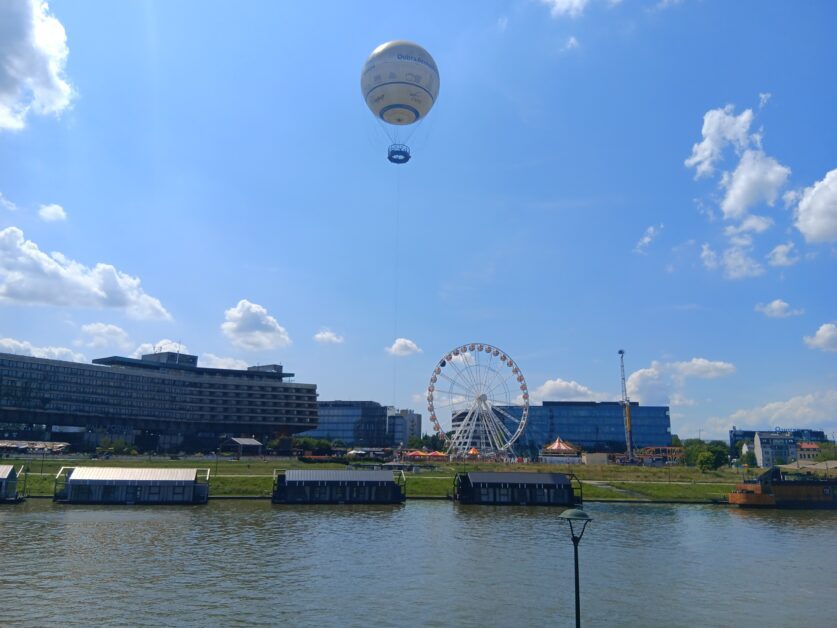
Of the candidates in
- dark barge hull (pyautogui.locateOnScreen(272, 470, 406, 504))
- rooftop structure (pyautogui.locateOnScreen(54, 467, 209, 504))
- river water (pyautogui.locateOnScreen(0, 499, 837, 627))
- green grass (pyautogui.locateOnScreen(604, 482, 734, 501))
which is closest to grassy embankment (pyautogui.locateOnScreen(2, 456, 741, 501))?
green grass (pyautogui.locateOnScreen(604, 482, 734, 501))

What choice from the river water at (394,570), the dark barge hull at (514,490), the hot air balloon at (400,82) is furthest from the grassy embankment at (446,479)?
the hot air balloon at (400,82)

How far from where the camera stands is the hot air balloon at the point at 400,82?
2566 inches

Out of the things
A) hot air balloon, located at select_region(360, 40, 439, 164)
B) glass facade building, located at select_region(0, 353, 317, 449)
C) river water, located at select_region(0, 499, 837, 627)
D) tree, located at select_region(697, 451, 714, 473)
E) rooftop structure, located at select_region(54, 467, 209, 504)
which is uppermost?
hot air balloon, located at select_region(360, 40, 439, 164)

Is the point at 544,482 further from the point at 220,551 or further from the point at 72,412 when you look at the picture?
the point at 72,412

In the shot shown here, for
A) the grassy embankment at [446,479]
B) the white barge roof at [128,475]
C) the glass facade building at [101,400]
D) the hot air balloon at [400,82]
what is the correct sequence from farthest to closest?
the glass facade building at [101,400] → the grassy embankment at [446,479] → the white barge roof at [128,475] → the hot air balloon at [400,82]

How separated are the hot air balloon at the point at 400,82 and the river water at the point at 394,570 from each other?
41868 millimetres

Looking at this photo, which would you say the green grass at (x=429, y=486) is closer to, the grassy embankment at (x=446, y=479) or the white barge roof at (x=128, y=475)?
the grassy embankment at (x=446, y=479)

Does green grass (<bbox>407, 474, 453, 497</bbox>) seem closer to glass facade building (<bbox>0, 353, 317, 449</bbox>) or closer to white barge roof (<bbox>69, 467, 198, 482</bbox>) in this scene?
white barge roof (<bbox>69, 467, 198, 482</bbox>)

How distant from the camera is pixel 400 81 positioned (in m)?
65.2

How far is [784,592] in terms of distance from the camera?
40.7 metres

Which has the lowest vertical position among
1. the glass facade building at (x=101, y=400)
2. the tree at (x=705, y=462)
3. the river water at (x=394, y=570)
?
the river water at (x=394, y=570)

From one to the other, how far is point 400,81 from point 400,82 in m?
0.10

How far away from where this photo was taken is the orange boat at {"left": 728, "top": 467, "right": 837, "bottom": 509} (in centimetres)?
9044

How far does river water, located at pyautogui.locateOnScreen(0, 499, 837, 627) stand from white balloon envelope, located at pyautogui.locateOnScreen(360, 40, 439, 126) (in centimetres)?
4187
